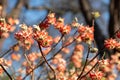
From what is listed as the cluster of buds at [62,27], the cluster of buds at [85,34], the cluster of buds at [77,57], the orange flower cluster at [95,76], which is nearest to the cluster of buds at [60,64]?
the cluster of buds at [77,57]

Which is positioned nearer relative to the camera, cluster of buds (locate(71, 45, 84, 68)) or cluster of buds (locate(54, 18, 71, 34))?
cluster of buds (locate(54, 18, 71, 34))

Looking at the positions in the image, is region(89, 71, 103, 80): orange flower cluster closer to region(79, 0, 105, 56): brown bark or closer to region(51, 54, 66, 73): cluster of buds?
region(51, 54, 66, 73): cluster of buds

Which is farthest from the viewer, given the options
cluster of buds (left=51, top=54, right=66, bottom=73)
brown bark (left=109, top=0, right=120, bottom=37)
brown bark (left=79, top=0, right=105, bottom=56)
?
brown bark (left=79, top=0, right=105, bottom=56)

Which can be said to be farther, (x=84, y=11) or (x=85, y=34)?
(x=84, y=11)

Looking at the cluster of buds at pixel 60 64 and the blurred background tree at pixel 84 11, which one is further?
the blurred background tree at pixel 84 11

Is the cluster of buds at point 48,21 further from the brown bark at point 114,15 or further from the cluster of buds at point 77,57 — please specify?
the brown bark at point 114,15

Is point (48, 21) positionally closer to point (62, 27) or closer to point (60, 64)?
point (62, 27)

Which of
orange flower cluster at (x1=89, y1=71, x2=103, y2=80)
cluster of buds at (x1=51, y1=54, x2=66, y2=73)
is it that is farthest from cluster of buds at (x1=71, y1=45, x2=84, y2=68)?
orange flower cluster at (x1=89, y1=71, x2=103, y2=80)

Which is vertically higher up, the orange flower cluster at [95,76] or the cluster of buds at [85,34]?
the cluster of buds at [85,34]

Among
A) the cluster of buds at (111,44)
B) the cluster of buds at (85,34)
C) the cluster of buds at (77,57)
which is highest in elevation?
the cluster of buds at (85,34)

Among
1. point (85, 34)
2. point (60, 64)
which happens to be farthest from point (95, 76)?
point (60, 64)

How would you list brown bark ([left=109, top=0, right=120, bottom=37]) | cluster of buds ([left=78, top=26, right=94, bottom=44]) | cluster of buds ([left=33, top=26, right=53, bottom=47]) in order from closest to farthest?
1. cluster of buds ([left=33, top=26, right=53, bottom=47])
2. cluster of buds ([left=78, top=26, right=94, bottom=44])
3. brown bark ([left=109, top=0, right=120, bottom=37])

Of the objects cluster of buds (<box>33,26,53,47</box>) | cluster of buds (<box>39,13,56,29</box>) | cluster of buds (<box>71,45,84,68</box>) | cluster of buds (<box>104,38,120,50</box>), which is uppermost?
cluster of buds (<box>39,13,56,29</box>)

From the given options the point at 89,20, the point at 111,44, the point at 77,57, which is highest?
the point at 89,20
